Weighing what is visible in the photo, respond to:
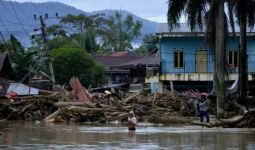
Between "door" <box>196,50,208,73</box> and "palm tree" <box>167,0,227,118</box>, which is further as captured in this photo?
"door" <box>196,50,208,73</box>

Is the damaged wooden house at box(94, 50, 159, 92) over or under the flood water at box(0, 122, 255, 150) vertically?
over

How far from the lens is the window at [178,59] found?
2327 inches

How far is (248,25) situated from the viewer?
4288 cm

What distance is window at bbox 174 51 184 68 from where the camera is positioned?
59.1 meters

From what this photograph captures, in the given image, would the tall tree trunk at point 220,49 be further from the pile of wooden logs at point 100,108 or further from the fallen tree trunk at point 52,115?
the fallen tree trunk at point 52,115

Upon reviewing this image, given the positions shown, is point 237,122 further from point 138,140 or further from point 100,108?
point 100,108

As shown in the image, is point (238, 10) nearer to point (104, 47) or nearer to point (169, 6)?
point (169, 6)

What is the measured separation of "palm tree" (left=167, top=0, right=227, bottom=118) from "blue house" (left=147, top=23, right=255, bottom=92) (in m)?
16.3

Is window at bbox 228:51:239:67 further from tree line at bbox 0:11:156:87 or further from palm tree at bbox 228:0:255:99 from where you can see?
tree line at bbox 0:11:156:87

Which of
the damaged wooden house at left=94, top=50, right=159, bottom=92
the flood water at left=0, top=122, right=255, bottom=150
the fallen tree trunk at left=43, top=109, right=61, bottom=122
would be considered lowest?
the fallen tree trunk at left=43, top=109, right=61, bottom=122

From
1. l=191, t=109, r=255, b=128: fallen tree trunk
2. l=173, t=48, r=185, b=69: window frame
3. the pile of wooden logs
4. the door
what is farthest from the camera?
l=173, t=48, r=185, b=69: window frame

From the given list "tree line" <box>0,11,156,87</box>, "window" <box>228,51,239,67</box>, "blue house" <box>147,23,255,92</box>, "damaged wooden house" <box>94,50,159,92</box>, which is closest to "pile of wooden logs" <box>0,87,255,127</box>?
"tree line" <box>0,11,156,87</box>

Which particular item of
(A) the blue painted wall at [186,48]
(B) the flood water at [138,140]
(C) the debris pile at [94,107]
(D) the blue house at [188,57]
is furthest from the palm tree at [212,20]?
(A) the blue painted wall at [186,48]

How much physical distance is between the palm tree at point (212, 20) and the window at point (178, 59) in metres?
17.5
